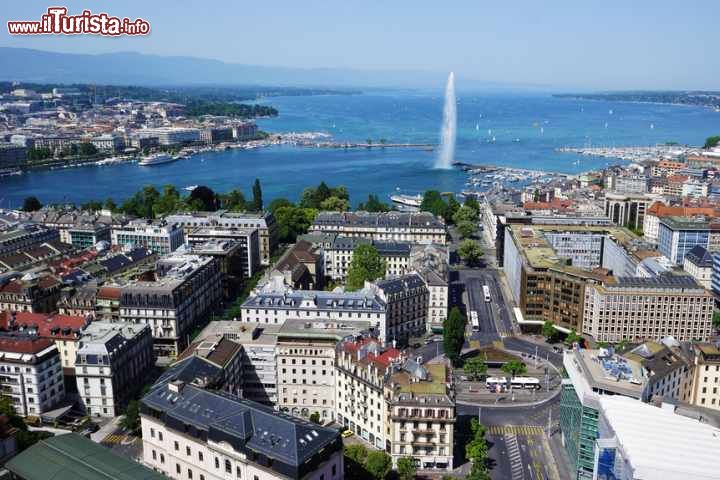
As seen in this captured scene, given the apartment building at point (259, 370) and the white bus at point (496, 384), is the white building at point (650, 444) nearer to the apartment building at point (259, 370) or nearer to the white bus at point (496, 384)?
the white bus at point (496, 384)

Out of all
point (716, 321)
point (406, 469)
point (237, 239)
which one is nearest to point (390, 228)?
point (237, 239)

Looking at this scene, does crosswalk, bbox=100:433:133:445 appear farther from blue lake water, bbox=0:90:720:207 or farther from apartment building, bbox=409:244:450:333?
blue lake water, bbox=0:90:720:207

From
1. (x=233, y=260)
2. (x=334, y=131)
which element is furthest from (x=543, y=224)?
(x=334, y=131)

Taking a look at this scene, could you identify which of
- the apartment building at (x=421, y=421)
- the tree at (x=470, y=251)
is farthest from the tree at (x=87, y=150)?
the apartment building at (x=421, y=421)

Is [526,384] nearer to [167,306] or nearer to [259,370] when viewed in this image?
[259,370]

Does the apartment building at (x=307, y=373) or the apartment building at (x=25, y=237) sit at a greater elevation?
the apartment building at (x=25, y=237)

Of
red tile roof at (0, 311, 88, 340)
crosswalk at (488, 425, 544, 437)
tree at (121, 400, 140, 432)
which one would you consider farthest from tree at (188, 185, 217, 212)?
crosswalk at (488, 425, 544, 437)
